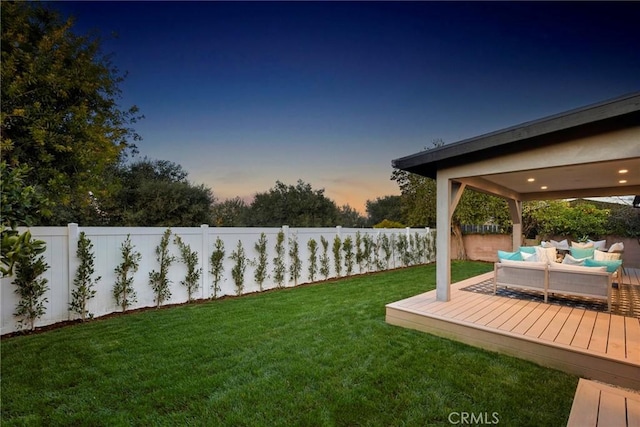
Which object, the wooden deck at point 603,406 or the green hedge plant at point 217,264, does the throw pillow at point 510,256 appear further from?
the green hedge plant at point 217,264

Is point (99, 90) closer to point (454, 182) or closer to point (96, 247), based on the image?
→ point (96, 247)

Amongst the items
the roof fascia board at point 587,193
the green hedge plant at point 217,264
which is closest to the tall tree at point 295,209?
the roof fascia board at point 587,193

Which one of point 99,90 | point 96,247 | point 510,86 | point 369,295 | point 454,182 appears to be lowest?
point 369,295

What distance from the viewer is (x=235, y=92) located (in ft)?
29.6

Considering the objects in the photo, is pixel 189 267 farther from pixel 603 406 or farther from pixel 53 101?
pixel 603 406

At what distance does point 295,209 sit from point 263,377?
61.3 ft

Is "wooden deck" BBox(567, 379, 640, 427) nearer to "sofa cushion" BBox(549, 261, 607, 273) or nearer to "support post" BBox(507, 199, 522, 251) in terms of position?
"sofa cushion" BBox(549, 261, 607, 273)

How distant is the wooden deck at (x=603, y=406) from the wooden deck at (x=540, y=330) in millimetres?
260

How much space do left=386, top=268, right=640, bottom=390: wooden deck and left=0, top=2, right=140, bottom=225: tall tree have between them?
583 centimetres

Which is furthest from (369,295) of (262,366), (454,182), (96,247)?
(96,247)

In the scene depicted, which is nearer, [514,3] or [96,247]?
[96,247]

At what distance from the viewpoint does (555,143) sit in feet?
13.5

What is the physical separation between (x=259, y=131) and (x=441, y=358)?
9.75 meters

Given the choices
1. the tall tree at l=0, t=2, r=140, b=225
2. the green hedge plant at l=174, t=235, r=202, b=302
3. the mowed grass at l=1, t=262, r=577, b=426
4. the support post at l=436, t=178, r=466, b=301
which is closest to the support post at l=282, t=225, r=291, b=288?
the green hedge plant at l=174, t=235, r=202, b=302
